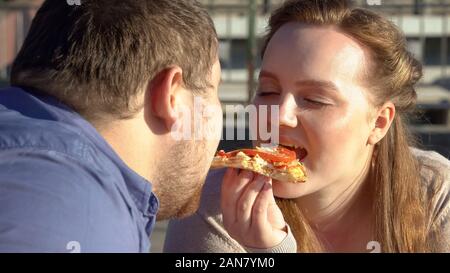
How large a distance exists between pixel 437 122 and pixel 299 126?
21.0 feet

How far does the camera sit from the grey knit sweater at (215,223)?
119 inches

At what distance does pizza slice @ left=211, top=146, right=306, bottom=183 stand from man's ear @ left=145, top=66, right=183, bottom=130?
0.85 m

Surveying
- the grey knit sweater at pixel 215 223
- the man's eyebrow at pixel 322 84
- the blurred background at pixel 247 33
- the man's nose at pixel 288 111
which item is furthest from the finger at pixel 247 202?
the blurred background at pixel 247 33

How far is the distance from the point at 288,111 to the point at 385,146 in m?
0.44

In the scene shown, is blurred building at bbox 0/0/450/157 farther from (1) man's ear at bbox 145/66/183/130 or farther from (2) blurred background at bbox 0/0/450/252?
(1) man's ear at bbox 145/66/183/130

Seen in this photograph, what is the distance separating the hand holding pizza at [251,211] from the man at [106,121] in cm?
61

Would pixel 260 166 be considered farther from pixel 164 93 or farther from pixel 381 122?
pixel 164 93

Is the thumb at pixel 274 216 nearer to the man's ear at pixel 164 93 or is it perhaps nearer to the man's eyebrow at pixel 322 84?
the man's eyebrow at pixel 322 84

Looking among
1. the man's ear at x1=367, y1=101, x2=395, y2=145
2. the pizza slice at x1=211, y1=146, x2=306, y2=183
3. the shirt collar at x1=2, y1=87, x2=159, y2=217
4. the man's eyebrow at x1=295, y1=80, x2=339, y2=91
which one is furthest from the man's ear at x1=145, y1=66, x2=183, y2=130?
the man's ear at x1=367, y1=101, x2=395, y2=145

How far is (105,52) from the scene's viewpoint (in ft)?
6.52

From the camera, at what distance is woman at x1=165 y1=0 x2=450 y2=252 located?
9.66 ft

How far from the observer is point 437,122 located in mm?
9062
